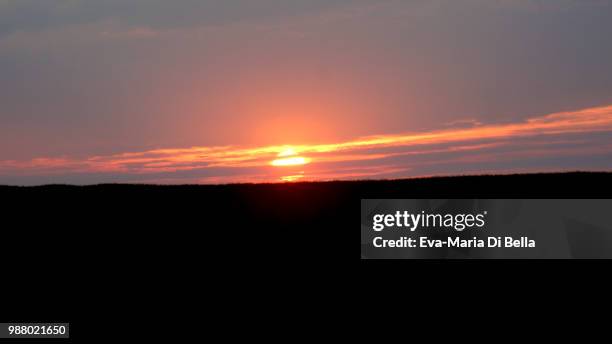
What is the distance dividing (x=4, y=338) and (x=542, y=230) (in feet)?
43.3

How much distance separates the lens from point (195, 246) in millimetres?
22953

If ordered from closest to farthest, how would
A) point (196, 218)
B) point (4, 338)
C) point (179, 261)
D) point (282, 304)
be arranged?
point (4, 338) → point (282, 304) → point (179, 261) → point (196, 218)

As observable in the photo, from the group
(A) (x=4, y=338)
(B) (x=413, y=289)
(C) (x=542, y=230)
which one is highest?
(C) (x=542, y=230)

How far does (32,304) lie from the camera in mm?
21234

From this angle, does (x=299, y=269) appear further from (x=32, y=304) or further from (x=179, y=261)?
(x=32, y=304)

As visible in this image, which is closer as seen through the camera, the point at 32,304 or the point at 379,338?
the point at 379,338

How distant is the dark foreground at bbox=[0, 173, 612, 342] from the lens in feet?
69.0

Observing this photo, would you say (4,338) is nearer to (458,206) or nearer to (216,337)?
(216,337)

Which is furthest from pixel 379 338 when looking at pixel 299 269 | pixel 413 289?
pixel 299 269

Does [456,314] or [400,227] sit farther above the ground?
[400,227]

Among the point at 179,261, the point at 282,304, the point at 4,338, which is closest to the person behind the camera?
the point at 4,338

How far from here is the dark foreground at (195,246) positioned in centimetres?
2103

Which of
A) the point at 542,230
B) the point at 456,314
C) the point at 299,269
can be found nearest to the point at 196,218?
the point at 299,269

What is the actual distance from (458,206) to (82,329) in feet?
32.5
